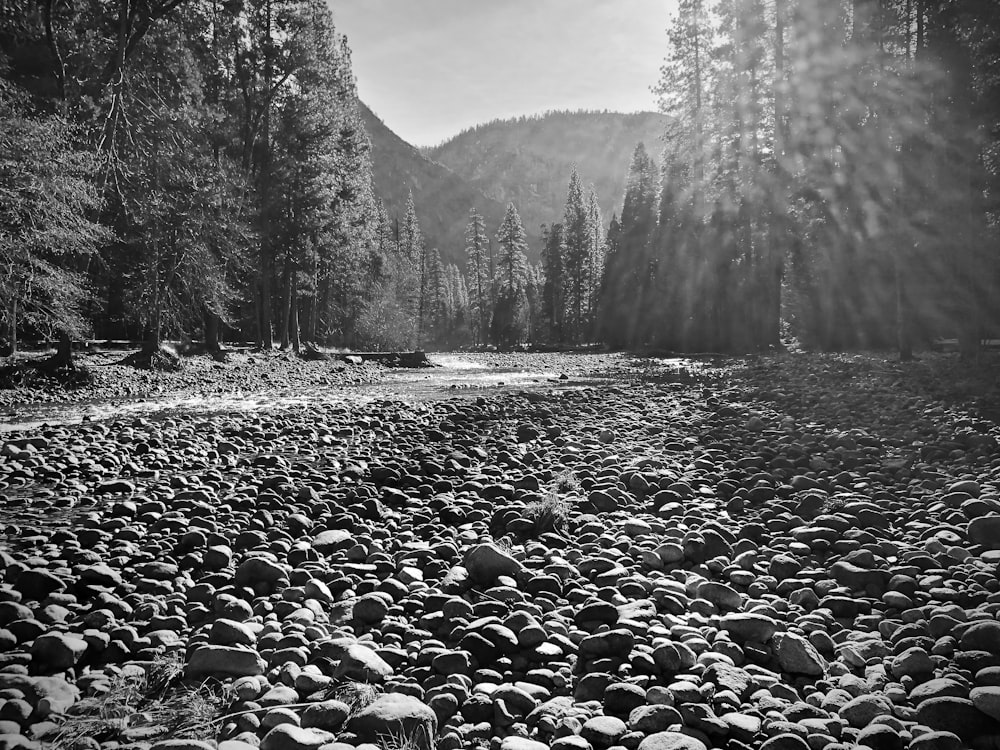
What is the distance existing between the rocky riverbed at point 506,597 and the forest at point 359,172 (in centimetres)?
909

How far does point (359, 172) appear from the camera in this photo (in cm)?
3044

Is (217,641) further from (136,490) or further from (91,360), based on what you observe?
(91,360)

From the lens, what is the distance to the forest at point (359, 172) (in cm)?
1284

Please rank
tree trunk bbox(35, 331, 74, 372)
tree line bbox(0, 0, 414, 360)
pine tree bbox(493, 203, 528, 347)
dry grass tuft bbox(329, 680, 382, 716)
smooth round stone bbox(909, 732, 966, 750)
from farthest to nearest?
pine tree bbox(493, 203, 528, 347), tree trunk bbox(35, 331, 74, 372), tree line bbox(0, 0, 414, 360), dry grass tuft bbox(329, 680, 382, 716), smooth round stone bbox(909, 732, 966, 750)

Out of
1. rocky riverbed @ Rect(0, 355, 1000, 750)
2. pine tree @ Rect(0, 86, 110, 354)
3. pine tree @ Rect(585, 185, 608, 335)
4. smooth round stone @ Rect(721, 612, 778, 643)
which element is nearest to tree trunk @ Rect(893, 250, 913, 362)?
rocky riverbed @ Rect(0, 355, 1000, 750)

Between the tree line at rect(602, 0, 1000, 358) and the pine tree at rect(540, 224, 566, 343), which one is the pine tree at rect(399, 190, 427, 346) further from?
the tree line at rect(602, 0, 1000, 358)

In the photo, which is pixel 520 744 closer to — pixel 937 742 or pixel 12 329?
pixel 937 742

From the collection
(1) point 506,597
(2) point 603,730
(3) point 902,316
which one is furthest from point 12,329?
(3) point 902,316

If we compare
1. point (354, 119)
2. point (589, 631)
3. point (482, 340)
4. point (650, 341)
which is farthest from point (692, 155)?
point (482, 340)

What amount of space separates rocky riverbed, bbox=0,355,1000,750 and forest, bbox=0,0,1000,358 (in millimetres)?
9089

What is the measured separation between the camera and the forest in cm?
1284

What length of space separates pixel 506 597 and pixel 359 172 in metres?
30.9

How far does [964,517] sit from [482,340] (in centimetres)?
6885

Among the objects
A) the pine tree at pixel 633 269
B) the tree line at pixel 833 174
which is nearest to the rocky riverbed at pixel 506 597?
the tree line at pixel 833 174
